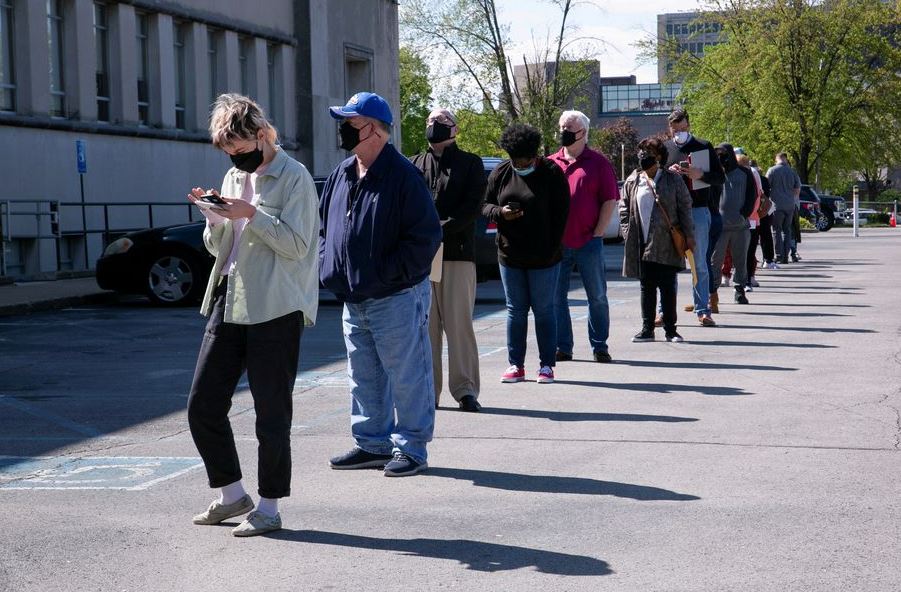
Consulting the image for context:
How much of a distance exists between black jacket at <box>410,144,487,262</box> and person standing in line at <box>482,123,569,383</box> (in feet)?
3.36

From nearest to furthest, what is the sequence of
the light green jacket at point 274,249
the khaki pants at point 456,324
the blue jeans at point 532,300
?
the light green jacket at point 274,249 → the khaki pants at point 456,324 → the blue jeans at point 532,300

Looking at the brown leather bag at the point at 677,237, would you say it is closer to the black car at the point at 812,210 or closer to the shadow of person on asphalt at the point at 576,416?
the shadow of person on asphalt at the point at 576,416

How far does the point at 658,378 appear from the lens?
10.5m

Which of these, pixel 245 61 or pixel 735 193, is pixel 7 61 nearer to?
pixel 245 61

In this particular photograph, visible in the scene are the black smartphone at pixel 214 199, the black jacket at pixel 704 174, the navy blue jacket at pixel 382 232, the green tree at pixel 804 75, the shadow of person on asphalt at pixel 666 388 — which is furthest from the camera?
the green tree at pixel 804 75

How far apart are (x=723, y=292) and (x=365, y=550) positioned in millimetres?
14596

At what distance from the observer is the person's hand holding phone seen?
9.77 metres

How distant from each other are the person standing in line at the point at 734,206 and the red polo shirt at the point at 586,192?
5004 mm

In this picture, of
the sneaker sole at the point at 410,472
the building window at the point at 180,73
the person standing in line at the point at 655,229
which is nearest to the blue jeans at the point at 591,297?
the person standing in line at the point at 655,229

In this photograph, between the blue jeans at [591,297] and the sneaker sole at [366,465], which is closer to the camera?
the sneaker sole at [366,465]

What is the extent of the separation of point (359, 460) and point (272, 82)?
102 feet

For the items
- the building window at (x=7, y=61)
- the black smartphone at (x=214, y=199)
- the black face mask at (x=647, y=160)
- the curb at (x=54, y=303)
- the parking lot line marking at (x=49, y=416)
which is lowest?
the parking lot line marking at (x=49, y=416)

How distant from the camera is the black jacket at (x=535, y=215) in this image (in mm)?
9844

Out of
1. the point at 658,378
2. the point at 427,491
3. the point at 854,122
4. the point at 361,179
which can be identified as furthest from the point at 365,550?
the point at 854,122
